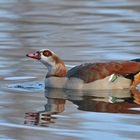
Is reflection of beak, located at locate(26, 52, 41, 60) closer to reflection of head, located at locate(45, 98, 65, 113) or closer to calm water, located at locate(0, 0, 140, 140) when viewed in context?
calm water, located at locate(0, 0, 140, 140)

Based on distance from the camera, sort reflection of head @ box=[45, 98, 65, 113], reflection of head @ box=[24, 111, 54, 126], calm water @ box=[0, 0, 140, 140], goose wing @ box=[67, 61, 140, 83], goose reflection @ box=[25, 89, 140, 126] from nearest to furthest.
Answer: calm water @ box=[0, 0, 140, 140] < reflection of head @ box=[24, 111, 54, 126] < goose reflection @ box=[25, 89, 140, 126] < reflection of head @ box=[45, 98, 65, 113] < goose wing @ box=[67, 61, 140, 83]

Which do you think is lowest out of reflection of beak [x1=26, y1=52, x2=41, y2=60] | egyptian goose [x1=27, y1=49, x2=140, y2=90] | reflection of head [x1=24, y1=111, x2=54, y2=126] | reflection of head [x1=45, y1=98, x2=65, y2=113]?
reflection of head [x1=24, y1=111, x2=54, y2=126]

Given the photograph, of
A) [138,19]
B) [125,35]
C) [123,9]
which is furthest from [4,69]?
[123,9]

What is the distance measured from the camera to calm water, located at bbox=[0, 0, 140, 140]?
35.0 ft

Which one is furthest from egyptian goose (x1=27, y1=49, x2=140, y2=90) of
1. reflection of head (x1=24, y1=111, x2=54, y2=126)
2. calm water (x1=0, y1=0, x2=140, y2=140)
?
reflection of head (x1=24, y1=111, x2=54, y2=126)

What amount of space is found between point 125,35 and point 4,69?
385 cm

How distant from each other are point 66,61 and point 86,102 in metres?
2.69

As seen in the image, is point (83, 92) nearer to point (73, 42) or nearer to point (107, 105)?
point (107, 105)

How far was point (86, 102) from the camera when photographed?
12.4 m

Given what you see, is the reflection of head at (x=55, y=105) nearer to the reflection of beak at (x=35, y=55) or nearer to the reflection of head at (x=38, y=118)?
the reflection of head at (x=38, y=118)

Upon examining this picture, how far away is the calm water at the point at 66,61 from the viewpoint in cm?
1066

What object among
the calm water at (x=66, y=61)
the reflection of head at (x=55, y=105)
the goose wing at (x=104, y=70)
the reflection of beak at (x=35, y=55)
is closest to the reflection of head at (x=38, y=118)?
the calm water at (x=66, y=61)

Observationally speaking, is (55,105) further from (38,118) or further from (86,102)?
(38,118)

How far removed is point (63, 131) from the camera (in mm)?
10445
